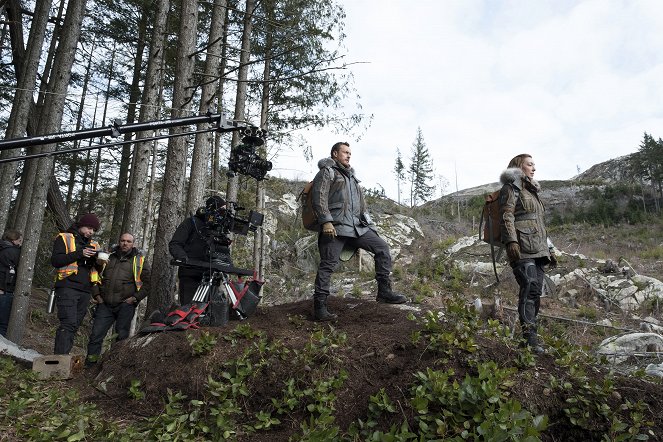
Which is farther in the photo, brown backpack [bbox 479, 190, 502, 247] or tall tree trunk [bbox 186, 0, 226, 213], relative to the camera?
tall tree trunk [bbox 186, 0, 226, 213]

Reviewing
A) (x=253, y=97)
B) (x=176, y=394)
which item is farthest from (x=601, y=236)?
(x=176, y=394)

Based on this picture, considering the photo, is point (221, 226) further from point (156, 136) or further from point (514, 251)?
point (514, 251)

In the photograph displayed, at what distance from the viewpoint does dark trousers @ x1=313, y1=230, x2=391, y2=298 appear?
4.79 meters

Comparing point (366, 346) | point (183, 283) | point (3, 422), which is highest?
point (183, 283)

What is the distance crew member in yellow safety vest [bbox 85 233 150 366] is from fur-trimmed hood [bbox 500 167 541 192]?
15.4 feet

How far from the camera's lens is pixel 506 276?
48.0ft

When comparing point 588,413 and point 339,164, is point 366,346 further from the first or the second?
point 339,164

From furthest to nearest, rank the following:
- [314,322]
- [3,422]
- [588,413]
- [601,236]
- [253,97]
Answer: [601,236]
[253,97]
[314,322]
[3,422]
[588,413]

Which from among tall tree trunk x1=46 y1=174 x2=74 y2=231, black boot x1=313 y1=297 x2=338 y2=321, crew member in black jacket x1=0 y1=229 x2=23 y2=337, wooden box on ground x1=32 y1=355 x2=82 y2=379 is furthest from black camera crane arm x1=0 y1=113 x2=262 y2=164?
tall tree trunk x1=46 y1=174 x2=74 y2=231

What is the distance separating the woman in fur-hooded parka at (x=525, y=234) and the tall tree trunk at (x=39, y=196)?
7269mm

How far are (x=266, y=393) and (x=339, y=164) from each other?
2649mm

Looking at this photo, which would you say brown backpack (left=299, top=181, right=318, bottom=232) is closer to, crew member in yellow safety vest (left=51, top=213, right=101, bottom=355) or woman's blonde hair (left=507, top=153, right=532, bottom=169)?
woman's blonde hair (left=507, top=153, right=532, bottom=169)

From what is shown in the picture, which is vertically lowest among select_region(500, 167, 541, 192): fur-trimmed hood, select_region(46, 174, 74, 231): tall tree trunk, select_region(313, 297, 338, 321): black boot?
select_region(313, 297, 338, 321): black boot

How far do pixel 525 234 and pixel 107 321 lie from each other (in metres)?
5.25
